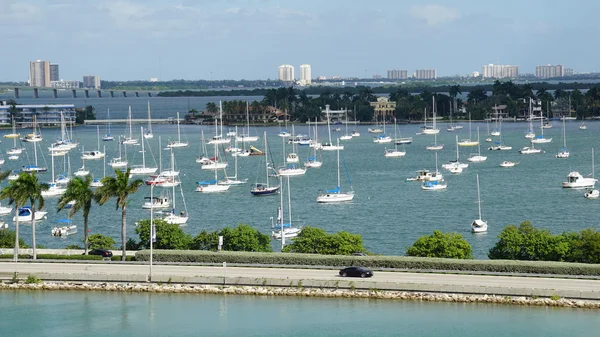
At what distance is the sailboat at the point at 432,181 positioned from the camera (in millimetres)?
68625

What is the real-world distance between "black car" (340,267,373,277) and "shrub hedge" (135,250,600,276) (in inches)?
45.9

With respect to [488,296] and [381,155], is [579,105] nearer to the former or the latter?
[381,155]

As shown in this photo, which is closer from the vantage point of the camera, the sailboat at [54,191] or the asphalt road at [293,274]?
the asphalt road at [293,274]

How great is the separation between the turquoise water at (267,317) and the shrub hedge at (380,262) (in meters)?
2.92

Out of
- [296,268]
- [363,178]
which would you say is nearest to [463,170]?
[363,178]

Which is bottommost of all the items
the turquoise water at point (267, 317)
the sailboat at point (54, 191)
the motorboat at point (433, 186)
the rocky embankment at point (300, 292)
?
the turquoise water at point (267, 317)

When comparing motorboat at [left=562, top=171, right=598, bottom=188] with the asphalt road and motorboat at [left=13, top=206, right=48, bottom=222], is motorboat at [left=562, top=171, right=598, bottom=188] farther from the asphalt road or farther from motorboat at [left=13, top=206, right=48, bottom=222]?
the asphalt road

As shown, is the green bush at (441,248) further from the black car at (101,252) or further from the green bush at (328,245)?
the black car at (101,252)

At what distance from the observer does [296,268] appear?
38062 millimetres

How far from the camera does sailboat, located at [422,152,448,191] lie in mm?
68625

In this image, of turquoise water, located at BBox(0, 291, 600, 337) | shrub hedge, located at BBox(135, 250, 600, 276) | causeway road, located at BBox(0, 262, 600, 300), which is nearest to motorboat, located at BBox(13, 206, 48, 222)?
causeway road, located at BBox(0, 262, 600, 300)

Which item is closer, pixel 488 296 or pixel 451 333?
pixel 451 333

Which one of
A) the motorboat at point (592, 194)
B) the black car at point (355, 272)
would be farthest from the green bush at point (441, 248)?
the motorboat at point (592, 194)

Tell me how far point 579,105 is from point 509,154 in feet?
173
